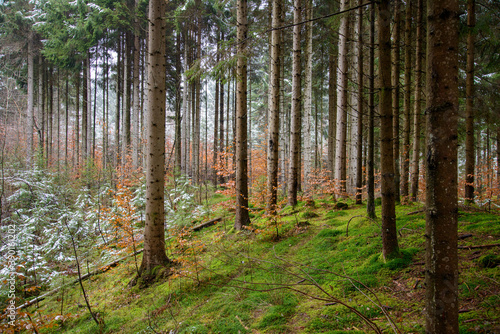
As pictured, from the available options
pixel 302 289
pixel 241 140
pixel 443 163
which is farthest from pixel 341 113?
pixel 443 163

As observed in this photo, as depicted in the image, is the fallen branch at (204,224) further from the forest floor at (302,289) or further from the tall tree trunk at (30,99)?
the tall tree trunk at (30,99)

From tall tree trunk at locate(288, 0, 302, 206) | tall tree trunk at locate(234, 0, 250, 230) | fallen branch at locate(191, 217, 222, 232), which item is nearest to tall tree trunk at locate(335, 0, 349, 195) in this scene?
tall tree trunk at locate(288, 0, 302, 206)

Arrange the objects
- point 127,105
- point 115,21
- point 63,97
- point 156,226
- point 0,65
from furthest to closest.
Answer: point 63,97 → point 0,65 → point 127,105 → point 115,21 → point 156,226

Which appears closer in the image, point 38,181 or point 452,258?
point 452,258

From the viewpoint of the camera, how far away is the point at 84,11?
46.1 ft

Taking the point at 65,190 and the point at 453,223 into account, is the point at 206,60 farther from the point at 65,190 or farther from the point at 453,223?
the point at 65,190

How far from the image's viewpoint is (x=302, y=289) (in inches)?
148

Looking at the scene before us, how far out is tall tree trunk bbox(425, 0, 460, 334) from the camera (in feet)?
5.65

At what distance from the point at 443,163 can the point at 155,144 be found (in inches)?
190

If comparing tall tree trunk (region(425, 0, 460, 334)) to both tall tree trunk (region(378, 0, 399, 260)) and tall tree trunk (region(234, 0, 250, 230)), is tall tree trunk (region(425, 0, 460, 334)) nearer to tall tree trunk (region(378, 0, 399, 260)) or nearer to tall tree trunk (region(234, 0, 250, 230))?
tall tree trunk (region(378, 0, 399, 260))

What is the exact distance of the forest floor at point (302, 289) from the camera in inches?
105

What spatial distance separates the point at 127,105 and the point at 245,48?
1292 cm

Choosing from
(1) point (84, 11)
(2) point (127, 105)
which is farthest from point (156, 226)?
(1) point (84, 11)

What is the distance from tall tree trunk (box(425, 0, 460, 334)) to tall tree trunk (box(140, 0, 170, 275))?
4698mm
